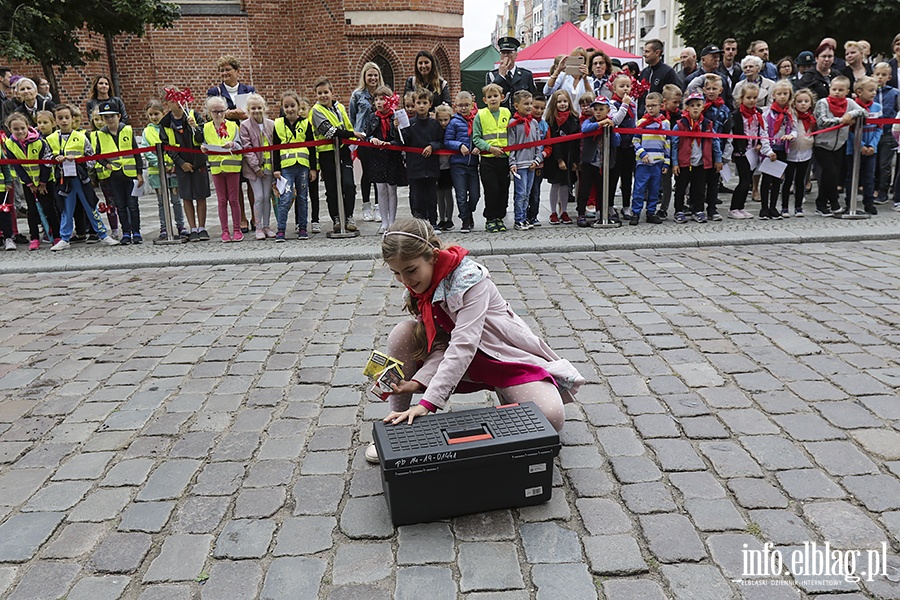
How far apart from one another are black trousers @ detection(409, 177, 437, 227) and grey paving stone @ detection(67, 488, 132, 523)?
22.3ft

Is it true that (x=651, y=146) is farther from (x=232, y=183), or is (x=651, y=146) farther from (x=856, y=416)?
(x=856, y=416)

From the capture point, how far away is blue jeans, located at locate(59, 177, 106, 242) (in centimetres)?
988

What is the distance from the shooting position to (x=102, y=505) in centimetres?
332

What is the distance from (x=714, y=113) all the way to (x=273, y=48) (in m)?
16.0

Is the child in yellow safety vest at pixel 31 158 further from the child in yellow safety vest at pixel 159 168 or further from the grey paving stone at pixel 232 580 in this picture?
the grey paving stone at pixel 232 580

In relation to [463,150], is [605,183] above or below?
below

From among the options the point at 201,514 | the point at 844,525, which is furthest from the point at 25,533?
the point at 844,525

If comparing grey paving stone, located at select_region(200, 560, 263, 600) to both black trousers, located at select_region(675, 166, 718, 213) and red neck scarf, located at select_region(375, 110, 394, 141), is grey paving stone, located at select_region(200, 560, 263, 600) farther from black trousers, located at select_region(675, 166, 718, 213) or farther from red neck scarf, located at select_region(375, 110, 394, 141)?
black trousers, located at select_region(675, 166, 718, 213)

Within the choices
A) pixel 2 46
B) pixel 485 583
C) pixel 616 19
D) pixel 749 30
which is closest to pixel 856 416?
pixel 485 583

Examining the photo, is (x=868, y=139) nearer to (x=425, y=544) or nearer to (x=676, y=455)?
(x=676, y=455)

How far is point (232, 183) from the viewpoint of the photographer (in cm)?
994

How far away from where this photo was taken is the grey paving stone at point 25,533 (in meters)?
2.97

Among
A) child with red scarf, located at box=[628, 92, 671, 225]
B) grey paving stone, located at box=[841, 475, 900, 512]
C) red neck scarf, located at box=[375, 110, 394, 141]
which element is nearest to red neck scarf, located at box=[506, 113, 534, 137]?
child with red scarf, located at box=[628, 92, 671, 225]


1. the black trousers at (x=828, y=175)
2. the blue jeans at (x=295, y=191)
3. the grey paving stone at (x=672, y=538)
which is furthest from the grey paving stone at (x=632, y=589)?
the black trousers at (x=828, y=175)
